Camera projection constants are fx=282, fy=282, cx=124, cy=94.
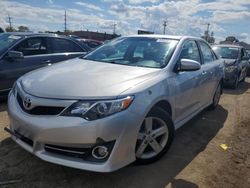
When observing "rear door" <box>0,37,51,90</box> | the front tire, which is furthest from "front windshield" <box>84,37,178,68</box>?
"rear door" <box>0,37,51,90</box>

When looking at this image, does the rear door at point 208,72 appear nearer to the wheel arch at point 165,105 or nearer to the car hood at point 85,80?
the wheel arch at point 165,105

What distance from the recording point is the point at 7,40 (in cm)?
619

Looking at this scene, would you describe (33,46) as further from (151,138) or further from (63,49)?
(151,138)

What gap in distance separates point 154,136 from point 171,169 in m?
0.47

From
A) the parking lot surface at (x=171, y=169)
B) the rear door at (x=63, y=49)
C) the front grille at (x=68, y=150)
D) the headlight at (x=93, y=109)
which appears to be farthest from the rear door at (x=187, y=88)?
the rear door at (x=63, y=49)

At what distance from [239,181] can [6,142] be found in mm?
3068

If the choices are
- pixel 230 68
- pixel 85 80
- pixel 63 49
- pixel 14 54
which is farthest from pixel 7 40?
pixel 230 68

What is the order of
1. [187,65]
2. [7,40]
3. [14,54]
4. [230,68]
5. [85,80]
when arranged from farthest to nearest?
[230,68] < [7,40] < [14,54] < [187,65] < [85,80]

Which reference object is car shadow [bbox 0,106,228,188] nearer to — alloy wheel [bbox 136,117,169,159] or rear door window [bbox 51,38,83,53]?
alloy wheel [bbox 136,117,169,159]

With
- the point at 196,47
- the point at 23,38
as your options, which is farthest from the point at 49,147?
the point at 23,38

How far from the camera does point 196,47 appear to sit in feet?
16.7

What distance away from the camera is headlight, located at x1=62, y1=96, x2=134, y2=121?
2.75m

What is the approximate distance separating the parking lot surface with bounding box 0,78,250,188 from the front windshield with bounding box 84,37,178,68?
1.33 meters

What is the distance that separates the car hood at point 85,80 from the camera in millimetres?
2904
